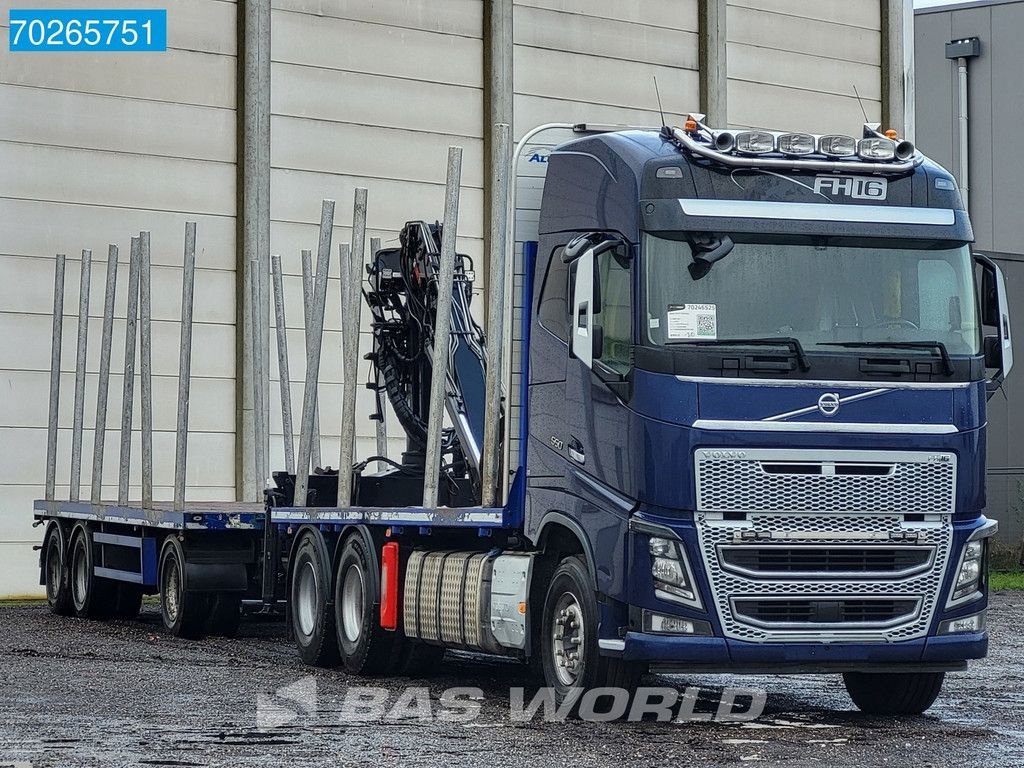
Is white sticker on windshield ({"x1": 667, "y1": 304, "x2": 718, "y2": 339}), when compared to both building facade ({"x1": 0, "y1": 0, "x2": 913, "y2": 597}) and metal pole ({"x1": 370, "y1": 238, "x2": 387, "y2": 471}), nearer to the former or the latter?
metal pole ({"x1": 370, "y1": 238, "x2": 387, "y2": 471})

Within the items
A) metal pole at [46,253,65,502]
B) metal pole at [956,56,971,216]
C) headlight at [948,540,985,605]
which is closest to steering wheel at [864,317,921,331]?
headlight at [948,540,985,605]

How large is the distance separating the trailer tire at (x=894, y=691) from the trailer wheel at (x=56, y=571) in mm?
10443

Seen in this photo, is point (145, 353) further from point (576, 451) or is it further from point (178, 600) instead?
point (576, 451)

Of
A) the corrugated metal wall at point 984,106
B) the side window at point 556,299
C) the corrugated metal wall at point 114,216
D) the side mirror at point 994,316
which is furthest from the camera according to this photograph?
the corrugated metal wall at point 984,106

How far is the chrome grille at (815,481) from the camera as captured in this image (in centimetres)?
1068

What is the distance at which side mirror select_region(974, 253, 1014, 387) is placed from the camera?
11.2 meters

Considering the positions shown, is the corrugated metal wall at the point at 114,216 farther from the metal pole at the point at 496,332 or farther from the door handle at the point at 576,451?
the door handle at the point at 576,451

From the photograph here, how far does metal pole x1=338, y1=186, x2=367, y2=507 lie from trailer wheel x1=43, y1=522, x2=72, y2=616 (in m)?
6.29

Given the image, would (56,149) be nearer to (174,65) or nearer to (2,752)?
(174,65)

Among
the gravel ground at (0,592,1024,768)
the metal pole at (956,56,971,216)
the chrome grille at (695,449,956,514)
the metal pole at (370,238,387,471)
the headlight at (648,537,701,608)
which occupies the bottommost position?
the gravel ground at (0,592,1024,768)

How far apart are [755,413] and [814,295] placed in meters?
0.79

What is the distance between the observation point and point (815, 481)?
1077 centimetres

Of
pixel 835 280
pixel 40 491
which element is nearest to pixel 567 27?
pixel 40 491

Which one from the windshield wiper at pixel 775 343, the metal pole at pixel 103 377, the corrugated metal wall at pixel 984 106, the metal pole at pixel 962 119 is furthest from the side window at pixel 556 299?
the metal pole at pixel 962 119
